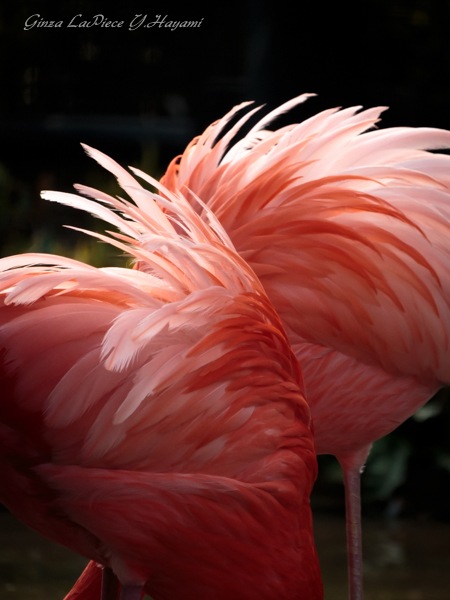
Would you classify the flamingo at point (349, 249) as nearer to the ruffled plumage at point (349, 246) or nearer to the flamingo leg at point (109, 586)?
the ruffled plumage at point (349, 246)

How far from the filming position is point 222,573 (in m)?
1.47

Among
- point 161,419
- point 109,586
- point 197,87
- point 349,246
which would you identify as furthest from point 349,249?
point 197,87

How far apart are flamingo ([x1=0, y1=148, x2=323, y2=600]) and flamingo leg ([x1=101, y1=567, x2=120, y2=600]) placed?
0.28 m

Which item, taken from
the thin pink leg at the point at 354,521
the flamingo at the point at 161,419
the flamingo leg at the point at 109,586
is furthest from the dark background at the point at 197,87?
the flamingo at the point at 161,419

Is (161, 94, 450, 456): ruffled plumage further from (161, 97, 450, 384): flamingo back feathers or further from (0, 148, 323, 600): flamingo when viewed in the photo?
(0, 148, 323, 600): flamingo

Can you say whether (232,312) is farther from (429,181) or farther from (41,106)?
(41,106)

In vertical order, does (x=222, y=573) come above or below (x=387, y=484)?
above

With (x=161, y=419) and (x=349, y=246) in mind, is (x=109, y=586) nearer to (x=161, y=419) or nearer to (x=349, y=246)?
(x=161, y=419)

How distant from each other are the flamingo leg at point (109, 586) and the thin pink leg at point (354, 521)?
0.68m

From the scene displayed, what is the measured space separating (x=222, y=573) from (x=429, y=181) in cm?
105

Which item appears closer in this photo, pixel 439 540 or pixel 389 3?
pixel 439 540

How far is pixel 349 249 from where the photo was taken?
1954 mm

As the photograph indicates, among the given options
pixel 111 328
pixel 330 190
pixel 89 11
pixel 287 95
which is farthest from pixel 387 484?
pixel 89 11

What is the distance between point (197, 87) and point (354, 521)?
5.93 meters
